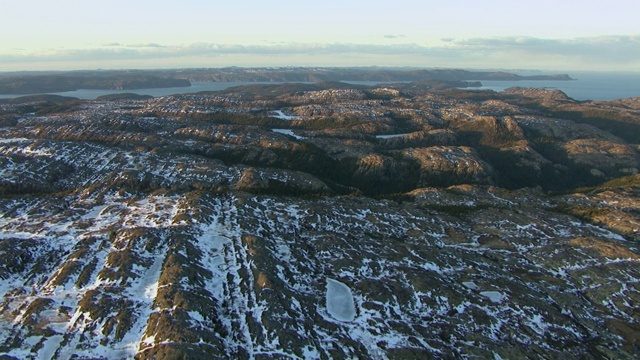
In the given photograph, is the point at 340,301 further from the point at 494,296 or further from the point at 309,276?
the point at 494,296

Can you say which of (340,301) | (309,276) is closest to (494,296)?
(340,301)

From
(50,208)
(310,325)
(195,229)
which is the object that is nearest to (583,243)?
(310,325)

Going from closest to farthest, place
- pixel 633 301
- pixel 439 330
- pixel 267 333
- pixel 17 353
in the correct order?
pixel 17 353, pixel 267 333, pixel 439 330, pixel 633 301

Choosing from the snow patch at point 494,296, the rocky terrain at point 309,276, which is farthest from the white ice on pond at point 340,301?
the snow patch at point 494,296

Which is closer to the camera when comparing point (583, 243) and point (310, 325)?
point (310, 325)

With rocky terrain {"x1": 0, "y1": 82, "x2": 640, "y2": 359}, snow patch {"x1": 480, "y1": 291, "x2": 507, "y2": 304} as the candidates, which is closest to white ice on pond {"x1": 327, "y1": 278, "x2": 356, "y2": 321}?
rocky terrain {"x1": 0, "y1": 82, "x2": 640, "y2": 359}

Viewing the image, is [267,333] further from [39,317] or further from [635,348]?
[635,348]

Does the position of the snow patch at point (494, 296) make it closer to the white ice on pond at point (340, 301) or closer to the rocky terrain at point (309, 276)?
the rocky terrain at point (309, 276)

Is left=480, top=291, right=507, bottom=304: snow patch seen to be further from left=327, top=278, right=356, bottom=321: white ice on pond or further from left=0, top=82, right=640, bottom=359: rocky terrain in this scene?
left=327, top=278, right=356, bottom=321: white ice on pond
